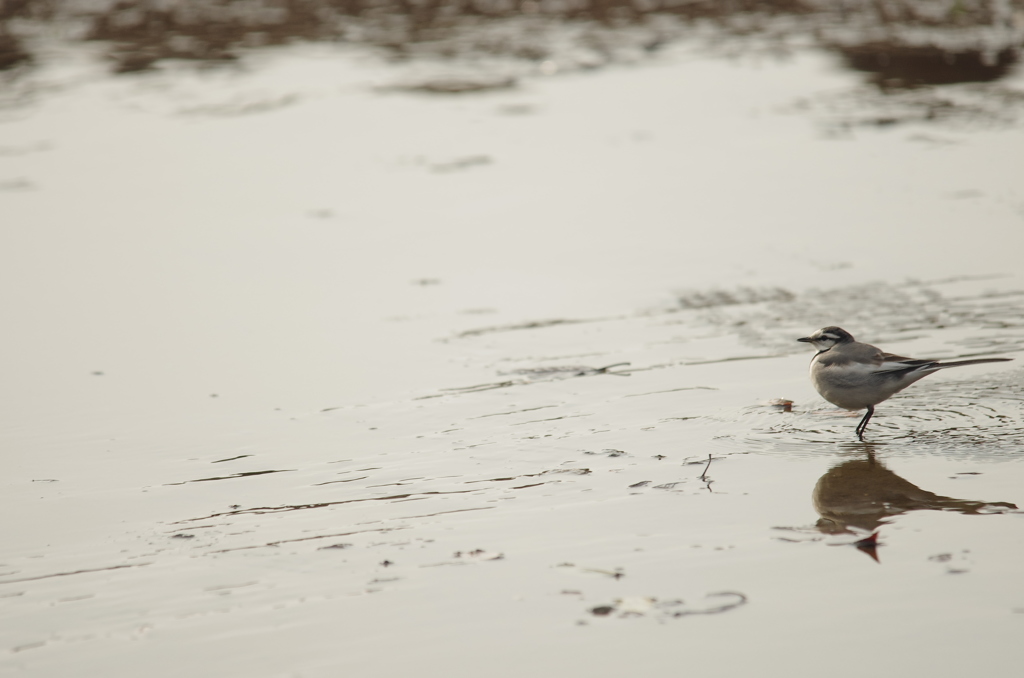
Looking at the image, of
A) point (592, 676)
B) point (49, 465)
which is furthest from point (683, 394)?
point (49, 465)

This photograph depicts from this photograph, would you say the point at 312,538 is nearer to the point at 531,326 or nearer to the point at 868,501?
the point at 868,501

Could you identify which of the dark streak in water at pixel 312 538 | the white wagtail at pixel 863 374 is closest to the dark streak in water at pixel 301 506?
the dark streak in water at pixel 312 538

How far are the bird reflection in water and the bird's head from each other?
0.86 metres

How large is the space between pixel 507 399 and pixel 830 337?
197cm

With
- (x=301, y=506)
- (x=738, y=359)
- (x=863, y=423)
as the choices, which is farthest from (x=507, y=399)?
(x=863, y=423)

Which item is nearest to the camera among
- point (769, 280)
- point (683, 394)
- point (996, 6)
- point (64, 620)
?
point (64, 620)

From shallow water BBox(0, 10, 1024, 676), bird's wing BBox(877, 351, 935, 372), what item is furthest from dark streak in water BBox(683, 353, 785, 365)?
bird's wing BBox(877, 351, 935, 372)

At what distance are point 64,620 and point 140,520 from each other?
908 mm

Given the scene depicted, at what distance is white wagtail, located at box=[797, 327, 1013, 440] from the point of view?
6094mm

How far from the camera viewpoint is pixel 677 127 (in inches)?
533

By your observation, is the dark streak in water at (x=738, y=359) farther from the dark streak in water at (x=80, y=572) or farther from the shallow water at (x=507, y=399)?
the dark streak in water at (x=80, y=572)

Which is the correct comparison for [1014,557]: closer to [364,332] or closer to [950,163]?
[364,332]

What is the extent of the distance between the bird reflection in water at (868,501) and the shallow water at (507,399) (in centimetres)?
2

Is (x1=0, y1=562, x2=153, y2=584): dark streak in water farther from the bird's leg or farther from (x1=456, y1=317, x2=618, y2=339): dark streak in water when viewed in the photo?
the bird's leg
